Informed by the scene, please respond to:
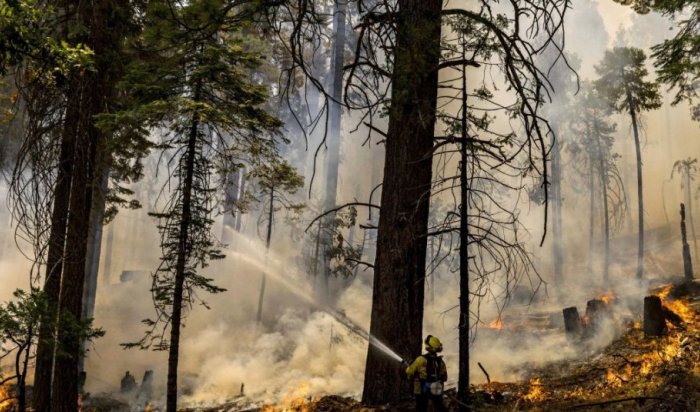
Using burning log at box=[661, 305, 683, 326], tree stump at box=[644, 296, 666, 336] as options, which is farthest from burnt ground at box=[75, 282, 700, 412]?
burning log at box=[661, 305, 683, 326]

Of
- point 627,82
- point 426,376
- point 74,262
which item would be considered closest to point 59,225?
point 74,262

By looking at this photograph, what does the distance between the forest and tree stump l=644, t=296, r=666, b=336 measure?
0.05 metres

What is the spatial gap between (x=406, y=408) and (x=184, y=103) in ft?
21.0

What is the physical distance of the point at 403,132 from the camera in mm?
5945

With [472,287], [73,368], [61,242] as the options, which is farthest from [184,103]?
[472,287]

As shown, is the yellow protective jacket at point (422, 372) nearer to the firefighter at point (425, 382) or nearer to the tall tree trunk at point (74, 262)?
the firefighter at point (425, 382)

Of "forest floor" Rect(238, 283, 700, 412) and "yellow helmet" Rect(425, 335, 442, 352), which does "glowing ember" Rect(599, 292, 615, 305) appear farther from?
"yellow helmet" Rect(425, 335, 442, 352)

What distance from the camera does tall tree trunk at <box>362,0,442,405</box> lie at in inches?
220

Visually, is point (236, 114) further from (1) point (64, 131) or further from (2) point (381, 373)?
(2) point (381, 373)

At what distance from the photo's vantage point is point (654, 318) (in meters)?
11.1

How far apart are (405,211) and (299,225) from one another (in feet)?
128

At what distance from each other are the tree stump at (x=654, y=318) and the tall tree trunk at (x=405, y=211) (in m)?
8.20

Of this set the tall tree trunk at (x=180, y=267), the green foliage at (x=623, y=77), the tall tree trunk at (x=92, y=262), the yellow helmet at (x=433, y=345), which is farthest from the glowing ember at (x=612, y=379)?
the green foliage at (x=623, y=77)

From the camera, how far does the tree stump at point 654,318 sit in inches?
430
